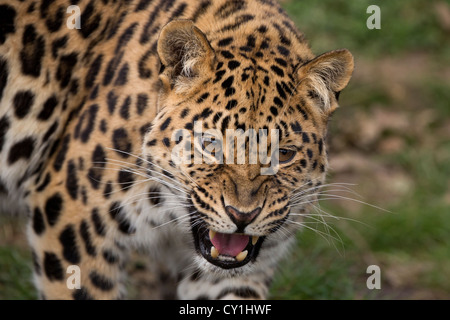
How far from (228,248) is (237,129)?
33.0 inches

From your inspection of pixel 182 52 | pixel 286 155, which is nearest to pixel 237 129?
pixel 286 155

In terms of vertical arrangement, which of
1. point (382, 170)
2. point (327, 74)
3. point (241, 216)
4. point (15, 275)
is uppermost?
point (327, 74)

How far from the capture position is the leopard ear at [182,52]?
5168mm

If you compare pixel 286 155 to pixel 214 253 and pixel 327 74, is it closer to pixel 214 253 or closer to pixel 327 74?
pixel 327 74

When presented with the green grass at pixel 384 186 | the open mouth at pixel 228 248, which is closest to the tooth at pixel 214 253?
the open mouth at pixel 228 248

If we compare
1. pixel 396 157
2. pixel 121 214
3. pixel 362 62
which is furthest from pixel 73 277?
pixel 362 62

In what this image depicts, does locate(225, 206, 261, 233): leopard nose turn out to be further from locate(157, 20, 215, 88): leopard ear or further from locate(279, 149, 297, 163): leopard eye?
locate(157, 20, 215, 88): leopard ear

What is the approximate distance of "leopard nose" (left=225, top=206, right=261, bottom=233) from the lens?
16.4ft

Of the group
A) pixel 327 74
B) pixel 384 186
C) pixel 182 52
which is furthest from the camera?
pixel 384 186

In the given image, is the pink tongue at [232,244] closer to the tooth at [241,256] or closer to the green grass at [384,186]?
the tooth at [241,256]

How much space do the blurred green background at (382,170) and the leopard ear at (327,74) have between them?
33.5 inches

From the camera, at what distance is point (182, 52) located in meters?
5.31
